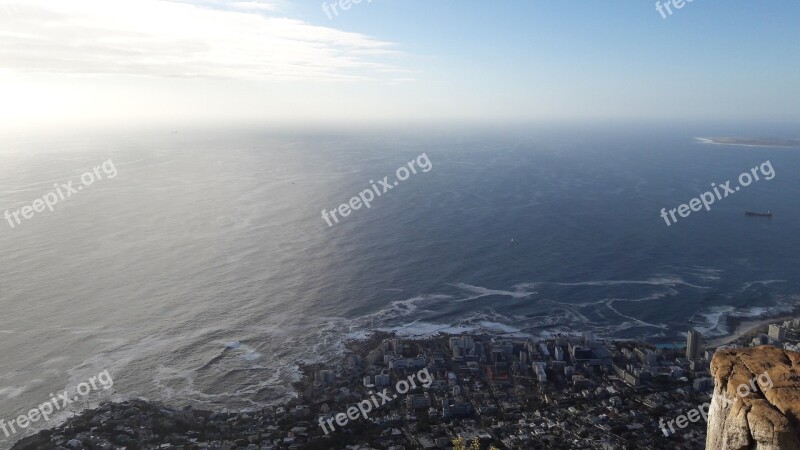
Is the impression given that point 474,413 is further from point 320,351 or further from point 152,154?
point 152,154

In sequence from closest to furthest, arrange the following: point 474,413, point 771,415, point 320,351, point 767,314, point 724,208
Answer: point 771,415
point 474,413
point 320,351
point 767,314
point 724,208

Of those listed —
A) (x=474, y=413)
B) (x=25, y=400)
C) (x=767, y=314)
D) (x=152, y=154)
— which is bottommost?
(x=767, y=314)

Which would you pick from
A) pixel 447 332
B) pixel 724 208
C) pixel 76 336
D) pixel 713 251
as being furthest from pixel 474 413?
pixel 724 208
